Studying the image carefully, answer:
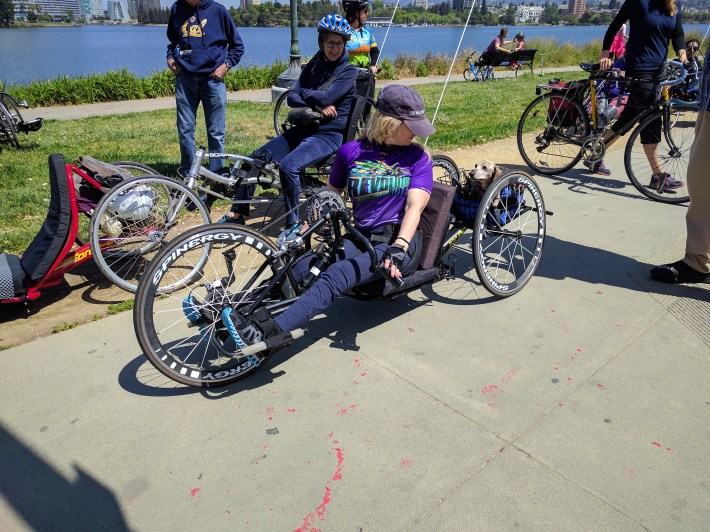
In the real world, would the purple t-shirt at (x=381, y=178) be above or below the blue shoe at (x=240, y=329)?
above

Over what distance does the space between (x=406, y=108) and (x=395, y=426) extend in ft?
5.58

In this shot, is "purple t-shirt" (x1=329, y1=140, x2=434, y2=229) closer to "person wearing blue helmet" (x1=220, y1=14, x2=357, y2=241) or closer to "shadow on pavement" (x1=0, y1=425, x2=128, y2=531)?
"person wearing blue helmet" (x1=220, y1=14, x2=357, y2=241)

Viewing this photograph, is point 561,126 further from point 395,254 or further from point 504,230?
point 395,254

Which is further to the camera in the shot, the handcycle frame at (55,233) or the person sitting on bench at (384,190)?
the handcycle frame at (55,233)

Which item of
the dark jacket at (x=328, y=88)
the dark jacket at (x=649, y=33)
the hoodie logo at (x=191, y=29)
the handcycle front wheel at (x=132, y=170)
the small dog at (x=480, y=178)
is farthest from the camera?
the dark jacket at (x=649, y=33)

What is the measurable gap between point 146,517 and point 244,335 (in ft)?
2.93

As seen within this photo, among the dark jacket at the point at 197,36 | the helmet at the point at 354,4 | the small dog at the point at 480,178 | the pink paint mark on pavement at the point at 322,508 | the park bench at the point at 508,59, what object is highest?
the helmet at the point at 354,4

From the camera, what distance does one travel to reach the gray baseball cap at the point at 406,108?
124 inches

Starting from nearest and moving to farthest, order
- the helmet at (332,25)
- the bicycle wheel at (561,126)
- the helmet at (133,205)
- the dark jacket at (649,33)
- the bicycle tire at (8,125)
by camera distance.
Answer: the helmet at (133,205) → the helmet at (332,25) → the dark jacket at (649,33) → the bicycle wheel at (561,126) → the bicycle tire at (8,125)

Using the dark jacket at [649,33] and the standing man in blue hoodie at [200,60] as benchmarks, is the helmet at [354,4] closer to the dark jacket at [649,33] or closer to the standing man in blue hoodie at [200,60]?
the standing man in blue hoodie at [200,60]

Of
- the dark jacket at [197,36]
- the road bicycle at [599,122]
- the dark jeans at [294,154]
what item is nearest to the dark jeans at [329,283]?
the dark jeans at [294,154]

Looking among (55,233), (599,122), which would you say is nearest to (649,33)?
(599,122)

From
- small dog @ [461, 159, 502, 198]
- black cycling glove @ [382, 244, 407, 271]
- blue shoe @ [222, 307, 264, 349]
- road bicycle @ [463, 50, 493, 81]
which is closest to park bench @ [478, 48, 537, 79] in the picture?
road bicycle @ [463, 50, 493, 81]

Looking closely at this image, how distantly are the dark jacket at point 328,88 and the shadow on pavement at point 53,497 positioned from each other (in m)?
3.37
